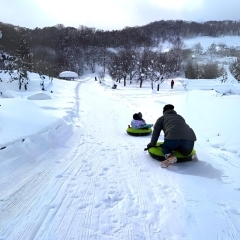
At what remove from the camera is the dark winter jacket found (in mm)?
4555

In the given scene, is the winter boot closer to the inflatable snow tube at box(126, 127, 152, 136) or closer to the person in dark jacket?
the person in dark jacket

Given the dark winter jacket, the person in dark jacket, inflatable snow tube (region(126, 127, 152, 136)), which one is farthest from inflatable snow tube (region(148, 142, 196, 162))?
inflatable snow tube (region(126, 127, 152, 136))

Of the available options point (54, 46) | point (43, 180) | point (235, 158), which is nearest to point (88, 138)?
point (43, 180)

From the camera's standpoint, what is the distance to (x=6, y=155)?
181 inches

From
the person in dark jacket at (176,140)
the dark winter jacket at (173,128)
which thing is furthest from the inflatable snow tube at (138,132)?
the person in dark jacket at (176,140)

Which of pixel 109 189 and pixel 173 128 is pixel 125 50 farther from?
pixel 109 189

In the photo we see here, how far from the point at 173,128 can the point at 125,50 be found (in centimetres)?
7791

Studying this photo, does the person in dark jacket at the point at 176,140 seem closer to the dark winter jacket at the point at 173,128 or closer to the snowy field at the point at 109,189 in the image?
the dark winter jacket at the point at 173,128

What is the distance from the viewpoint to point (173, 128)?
4637 millimetres

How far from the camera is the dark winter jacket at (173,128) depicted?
179 inches

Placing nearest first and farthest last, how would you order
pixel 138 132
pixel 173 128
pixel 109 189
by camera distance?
pixel 109 189 < pixel 173 128 < pixel 138 132

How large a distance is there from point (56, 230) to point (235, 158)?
4.11 metres

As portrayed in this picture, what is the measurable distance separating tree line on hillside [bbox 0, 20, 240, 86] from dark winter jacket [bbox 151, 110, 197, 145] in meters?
26.5

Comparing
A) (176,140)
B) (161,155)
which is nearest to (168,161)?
(161,155)
